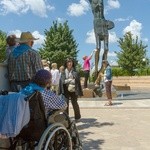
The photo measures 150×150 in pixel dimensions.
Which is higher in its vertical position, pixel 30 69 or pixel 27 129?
pixel 30 69

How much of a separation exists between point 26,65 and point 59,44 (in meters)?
51.8

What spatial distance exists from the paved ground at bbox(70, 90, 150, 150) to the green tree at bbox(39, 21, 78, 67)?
4234cm

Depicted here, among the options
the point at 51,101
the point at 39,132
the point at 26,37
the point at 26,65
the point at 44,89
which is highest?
the point at 26,37

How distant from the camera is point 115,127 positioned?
978 cm

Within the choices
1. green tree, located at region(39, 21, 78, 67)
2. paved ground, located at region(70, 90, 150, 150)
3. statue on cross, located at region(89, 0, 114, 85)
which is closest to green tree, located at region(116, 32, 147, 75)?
green tree, located at region(39, 21, 78, 67)

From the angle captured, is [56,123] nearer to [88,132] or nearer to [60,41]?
[88,132]

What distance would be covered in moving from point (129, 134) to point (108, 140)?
85 cm

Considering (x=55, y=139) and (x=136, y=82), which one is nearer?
(x=55, y=139)

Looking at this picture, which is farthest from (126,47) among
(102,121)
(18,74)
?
(18,74)

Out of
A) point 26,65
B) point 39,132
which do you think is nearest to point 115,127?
point 26,65

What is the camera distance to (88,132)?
916 centimetres

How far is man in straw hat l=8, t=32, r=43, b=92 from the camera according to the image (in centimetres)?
630

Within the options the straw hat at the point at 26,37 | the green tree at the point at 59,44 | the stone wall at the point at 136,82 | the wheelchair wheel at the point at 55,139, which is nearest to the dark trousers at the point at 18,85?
the straw hat at the point at 26,37

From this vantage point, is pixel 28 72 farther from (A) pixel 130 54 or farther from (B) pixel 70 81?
(A) pixel 130 54
